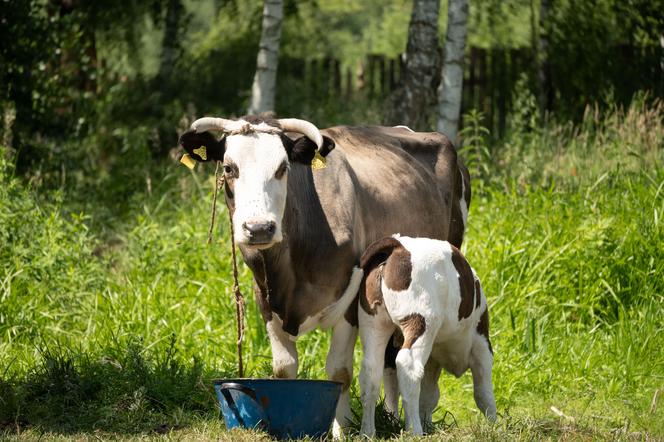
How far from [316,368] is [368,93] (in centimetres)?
1026

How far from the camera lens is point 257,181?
5566 mm

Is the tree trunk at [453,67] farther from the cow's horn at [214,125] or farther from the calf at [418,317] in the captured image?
the cow's horn at [214,125]

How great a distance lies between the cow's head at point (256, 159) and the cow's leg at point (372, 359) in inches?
32.5

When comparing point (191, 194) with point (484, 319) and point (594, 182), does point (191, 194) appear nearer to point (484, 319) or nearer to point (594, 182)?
point (594, 182)

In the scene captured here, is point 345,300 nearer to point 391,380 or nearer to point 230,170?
point 391,380

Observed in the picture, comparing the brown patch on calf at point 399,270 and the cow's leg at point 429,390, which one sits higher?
the brown patch on calf at point 399,270

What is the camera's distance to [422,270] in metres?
5.72

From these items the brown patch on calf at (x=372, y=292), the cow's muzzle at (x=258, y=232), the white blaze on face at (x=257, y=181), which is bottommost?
the brown patch on calf at (x=372, y=292)

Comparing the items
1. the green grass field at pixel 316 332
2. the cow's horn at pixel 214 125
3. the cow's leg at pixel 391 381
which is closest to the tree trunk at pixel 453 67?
the green grass field at pixel 316 332

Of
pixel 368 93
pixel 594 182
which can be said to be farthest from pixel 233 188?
pixel 368 93

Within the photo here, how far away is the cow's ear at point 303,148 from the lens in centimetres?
592

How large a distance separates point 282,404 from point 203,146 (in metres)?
1.52

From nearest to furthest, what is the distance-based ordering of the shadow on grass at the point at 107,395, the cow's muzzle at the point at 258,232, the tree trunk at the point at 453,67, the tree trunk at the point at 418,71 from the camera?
the cow's muzzle at the point at 258,232 < the shadow on grass at the point at 107,395 < the tree trunk at the point at 453,67 < the tree trunk at the point at 418,71

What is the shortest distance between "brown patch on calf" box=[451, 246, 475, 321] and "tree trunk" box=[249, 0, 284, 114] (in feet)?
21.3
